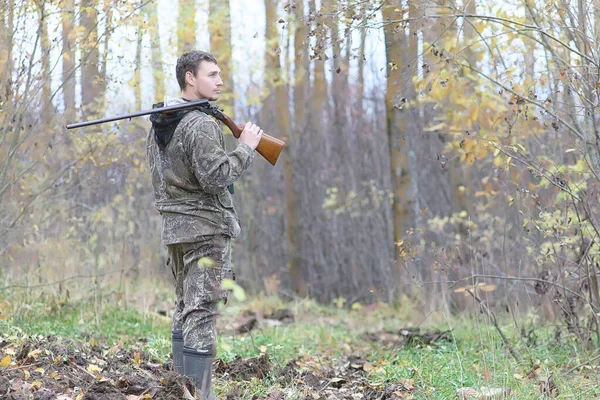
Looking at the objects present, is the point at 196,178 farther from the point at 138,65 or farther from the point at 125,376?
the point at 138,65

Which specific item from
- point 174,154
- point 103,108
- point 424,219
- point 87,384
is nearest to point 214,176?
point 174,154

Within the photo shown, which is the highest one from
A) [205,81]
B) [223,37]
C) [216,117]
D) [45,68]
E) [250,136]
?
[223,37]

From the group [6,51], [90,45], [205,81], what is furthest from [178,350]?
[90,45]

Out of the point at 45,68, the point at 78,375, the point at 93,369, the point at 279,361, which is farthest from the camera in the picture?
the point at 45,68

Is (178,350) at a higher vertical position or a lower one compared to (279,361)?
higher

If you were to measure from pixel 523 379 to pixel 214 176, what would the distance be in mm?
2547

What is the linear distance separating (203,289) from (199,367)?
45 cm

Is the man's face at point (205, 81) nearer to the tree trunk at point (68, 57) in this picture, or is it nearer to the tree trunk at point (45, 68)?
the tree trunk at point (68, 57)

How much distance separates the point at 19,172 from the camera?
7445 millimetres

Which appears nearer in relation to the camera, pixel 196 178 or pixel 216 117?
pixel 196 178

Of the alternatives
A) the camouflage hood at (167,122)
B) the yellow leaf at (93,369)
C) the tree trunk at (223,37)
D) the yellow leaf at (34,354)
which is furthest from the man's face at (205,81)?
the tree trunk at (223,37)

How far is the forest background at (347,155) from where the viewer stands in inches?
238

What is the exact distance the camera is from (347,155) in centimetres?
1631

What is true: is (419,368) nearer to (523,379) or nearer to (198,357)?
(523,379)
